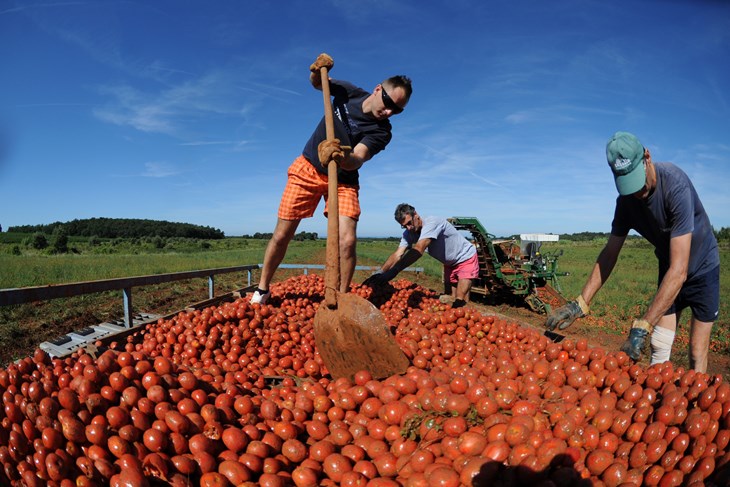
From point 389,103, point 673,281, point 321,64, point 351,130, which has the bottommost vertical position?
point 673,281

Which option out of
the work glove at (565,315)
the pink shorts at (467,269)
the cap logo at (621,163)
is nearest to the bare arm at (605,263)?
the work glove at (565,315)

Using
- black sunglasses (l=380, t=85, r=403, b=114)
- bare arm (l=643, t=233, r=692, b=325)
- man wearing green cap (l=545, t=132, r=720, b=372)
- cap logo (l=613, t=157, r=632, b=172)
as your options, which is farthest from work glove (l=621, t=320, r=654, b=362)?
Result: black sunglasses (l=380, t=85, r=403, b=114)

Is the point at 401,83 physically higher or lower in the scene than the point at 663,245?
higher

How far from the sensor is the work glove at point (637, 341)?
2.65 m

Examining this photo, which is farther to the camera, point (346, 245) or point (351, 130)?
point (351, 130)

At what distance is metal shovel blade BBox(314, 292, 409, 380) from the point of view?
2564 millimetres

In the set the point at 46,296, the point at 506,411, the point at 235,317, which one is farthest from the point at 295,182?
the point at 506,411

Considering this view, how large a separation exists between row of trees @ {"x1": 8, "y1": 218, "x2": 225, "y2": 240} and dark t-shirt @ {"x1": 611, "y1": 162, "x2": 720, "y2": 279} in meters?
104

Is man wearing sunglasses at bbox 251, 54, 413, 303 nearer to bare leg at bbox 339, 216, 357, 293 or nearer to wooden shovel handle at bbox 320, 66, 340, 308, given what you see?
bare leg at bbox 339, 216, 357, 293

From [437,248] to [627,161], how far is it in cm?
396

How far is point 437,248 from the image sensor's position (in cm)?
660

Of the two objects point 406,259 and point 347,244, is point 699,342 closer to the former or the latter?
point 347,244

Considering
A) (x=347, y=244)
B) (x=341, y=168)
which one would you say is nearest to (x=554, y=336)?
(x=347, y=244)

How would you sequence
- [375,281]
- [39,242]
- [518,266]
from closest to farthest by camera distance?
1. [375,281]
2. [518,266]
3. [39,242]
